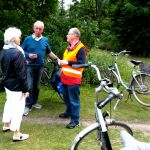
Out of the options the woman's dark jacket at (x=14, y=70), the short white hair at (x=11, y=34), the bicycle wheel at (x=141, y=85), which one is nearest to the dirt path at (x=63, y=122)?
the bicycle wheel at (x=141, y=85)

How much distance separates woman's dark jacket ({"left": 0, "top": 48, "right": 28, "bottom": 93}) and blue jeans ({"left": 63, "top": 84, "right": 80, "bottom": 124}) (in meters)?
1.07

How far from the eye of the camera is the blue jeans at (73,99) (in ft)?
25.0

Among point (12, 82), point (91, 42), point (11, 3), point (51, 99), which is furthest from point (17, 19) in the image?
point (12, 82)

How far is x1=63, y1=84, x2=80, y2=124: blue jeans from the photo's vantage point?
7.63m

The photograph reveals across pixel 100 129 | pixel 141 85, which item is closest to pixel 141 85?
pixel 141 85

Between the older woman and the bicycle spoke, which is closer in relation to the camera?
the older woman

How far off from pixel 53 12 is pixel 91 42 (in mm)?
1704

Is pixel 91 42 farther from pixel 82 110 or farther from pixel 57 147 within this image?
pixel 57 147

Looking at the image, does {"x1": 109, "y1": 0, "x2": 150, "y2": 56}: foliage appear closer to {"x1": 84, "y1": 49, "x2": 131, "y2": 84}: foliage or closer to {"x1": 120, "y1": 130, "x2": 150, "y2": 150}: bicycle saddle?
{"x1": 84, "y1": 49, "x2": 131, "y2": 84}: foliage

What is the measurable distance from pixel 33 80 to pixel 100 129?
148 inches

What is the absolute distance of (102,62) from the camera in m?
13.3

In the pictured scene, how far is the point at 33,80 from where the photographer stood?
878cm

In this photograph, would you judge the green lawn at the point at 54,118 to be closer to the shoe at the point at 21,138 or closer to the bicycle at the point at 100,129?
the shoe at the point at 21,138

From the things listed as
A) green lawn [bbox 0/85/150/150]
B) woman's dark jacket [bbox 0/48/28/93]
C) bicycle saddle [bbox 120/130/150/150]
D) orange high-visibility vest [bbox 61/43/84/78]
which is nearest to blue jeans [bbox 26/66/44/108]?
green lawn [bbox 0/85/150/150]
